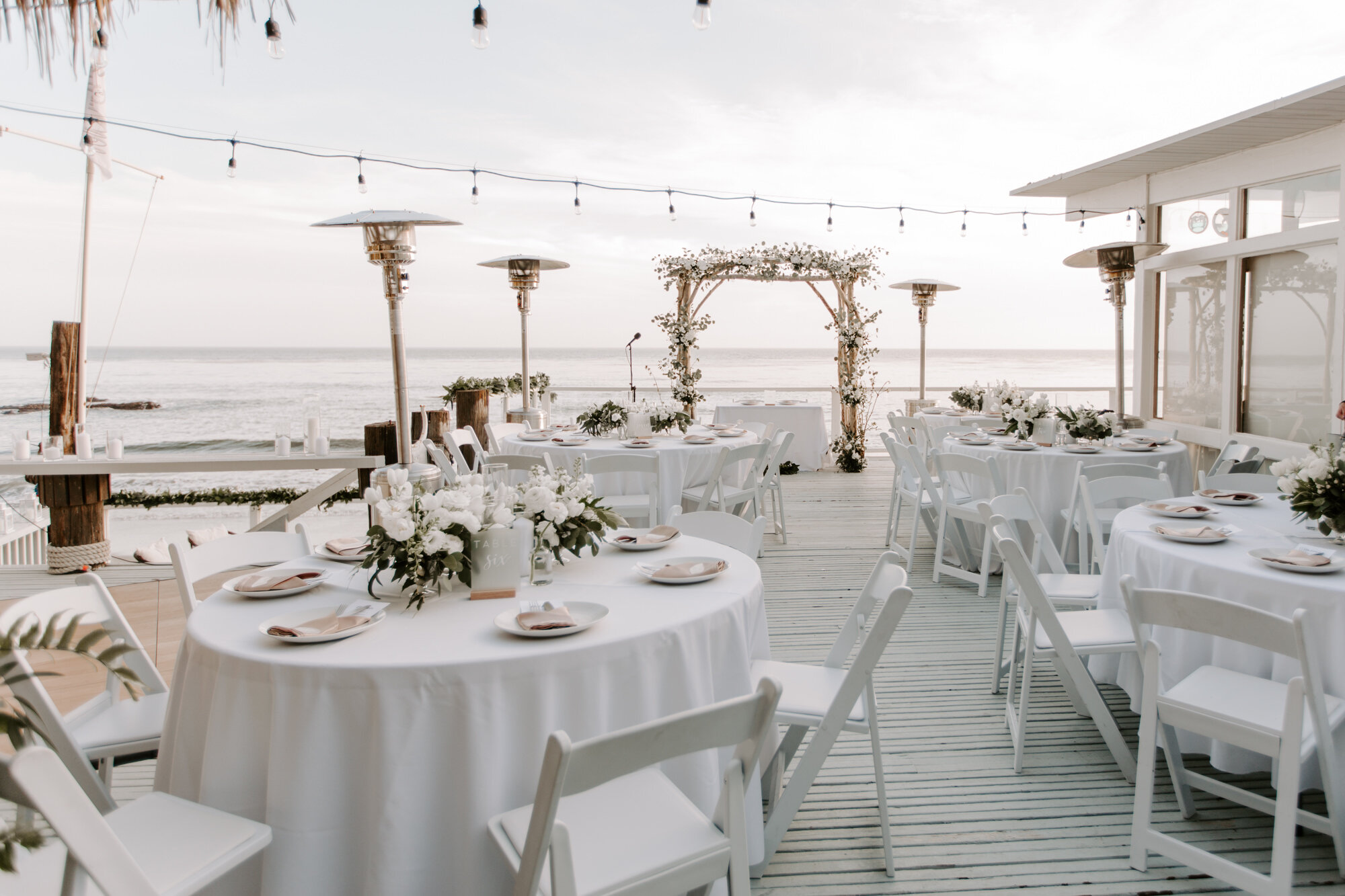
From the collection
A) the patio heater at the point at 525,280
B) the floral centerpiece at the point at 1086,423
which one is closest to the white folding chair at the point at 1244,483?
the floral centerpiece at the point at 1086,423

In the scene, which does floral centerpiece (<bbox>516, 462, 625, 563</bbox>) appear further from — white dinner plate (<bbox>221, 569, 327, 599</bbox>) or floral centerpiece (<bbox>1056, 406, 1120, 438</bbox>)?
floral centerpiece (<bbox>1056, 406, 1120, 438</bbox>)

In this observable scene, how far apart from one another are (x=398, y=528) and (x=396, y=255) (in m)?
2.51

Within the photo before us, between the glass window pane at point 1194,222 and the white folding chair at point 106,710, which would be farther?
the glass window pane at point 1194,222

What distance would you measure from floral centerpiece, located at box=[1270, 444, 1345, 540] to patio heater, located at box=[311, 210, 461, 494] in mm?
3603

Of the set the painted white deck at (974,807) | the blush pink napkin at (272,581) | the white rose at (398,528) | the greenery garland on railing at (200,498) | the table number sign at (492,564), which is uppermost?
the white rose at (398,528)

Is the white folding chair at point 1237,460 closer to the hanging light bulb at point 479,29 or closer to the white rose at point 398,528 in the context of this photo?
the hanging light bulb at point 479,29

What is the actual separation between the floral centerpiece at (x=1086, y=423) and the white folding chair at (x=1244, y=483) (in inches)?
64.4

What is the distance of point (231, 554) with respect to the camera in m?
2.76

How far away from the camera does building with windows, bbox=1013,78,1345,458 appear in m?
6.52

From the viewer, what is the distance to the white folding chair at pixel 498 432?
6.98m

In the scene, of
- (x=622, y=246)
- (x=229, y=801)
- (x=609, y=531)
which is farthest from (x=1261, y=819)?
(x=622, y=246)

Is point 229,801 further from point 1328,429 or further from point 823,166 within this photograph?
point 823,166

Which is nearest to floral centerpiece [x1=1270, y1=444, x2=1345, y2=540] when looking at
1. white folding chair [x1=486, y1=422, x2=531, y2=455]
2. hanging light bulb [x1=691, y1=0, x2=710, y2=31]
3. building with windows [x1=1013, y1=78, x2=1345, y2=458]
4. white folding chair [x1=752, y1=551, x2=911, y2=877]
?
white folding chair [x1=752, y1=551, x2=911, y2=877]

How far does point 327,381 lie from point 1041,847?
107 feet
